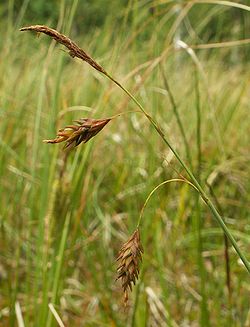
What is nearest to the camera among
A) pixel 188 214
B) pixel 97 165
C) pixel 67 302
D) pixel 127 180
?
pixel 67 302

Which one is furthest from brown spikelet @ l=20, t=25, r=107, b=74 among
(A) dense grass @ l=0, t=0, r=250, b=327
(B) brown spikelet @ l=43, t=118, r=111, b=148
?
(A) dense grass @ l=0, t=0, r=250, b=327

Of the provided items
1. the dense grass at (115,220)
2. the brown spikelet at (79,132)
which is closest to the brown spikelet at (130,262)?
the brown spikelet at (79,132)

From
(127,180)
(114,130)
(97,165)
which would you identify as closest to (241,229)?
(127,180)

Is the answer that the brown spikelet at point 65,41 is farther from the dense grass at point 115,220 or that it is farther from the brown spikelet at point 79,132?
the dense grass at point 115,220

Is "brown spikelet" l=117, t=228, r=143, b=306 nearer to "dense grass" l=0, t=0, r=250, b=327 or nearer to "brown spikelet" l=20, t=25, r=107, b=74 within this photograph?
"brown spikelet" l=20, t=25, r=107, b=74

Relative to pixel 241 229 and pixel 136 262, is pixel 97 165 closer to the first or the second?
pixel 241 229

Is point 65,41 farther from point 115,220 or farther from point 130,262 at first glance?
point 115,220
